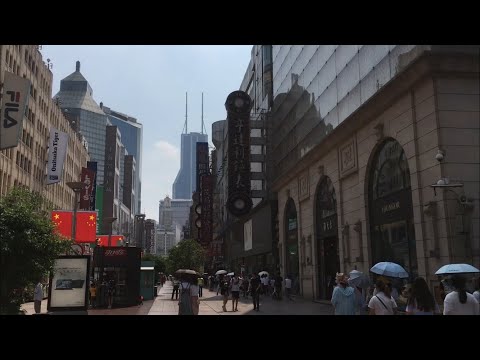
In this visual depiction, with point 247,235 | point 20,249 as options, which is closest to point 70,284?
point 20,249

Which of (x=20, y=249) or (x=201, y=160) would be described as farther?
(x=201, y=160)

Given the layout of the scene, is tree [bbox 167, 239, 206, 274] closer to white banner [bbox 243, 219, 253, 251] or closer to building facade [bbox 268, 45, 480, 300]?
white banner [bbox 243, 219, 253, 251]

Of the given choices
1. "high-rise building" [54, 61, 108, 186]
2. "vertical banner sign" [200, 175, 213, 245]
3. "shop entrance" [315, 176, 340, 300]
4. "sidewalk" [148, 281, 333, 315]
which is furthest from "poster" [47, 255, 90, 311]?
"high-rise building" [54, 61, 108, 186]

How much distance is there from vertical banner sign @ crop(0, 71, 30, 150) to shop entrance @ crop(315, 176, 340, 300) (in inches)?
775

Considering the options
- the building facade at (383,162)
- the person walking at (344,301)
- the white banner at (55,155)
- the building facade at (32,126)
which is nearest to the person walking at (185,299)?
the person walking at (344,301)

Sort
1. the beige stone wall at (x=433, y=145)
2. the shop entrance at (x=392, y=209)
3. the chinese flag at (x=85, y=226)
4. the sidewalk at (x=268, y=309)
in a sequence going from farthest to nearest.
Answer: the chinese flag at (x=85, y=226), the sidewalk at (x=268, y=309), the shop entrance at (x=392, y=209), the beige stone wall at (x=433, y=145)

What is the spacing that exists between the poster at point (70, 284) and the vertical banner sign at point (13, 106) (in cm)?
1691

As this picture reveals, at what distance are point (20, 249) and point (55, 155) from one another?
1837 inches

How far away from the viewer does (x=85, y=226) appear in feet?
114

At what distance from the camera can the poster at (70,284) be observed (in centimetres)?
1739

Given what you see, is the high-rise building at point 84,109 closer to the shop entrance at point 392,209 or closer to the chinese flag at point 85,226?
the chinese flag at point 85,226

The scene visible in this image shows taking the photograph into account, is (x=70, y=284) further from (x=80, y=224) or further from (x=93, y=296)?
(x=80, y=224)
